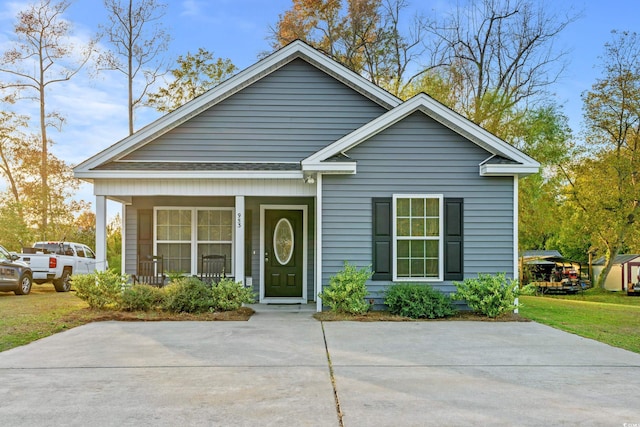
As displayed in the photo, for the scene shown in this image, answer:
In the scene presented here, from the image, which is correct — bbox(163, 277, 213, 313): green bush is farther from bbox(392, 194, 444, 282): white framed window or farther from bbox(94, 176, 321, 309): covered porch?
bbox(392, 194, 444, 282): white framed window

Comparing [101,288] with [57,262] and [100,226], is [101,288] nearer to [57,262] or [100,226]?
[100,226]

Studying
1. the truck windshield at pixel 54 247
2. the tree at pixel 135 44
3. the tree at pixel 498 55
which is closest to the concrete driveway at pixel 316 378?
the truck windshield at pixel 54 247

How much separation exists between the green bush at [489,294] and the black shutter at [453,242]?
0.33 m

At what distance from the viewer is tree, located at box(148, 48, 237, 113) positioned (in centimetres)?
2436

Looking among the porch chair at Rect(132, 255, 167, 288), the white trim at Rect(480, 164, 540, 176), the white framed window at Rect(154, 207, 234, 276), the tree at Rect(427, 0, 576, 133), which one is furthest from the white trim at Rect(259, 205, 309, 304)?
the tree at Rect(427, 0, 576, 133)

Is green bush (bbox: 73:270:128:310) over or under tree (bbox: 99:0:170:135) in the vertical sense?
under

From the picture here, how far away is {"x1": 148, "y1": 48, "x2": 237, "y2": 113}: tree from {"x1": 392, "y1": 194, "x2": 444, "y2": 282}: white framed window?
52.8ft

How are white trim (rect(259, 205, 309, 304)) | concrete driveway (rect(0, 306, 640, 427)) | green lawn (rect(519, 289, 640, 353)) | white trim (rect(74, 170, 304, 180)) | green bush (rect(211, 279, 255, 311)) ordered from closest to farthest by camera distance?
concrete driveway (rect(0, 306, 640, 427)), green lawn (rect(519, 289, 640, 353)), green bush (rect(211, 279, 255, 311)), white trim (rect(74, 170, 304, 180)), white trim (rect(259, 205, 309, 304))

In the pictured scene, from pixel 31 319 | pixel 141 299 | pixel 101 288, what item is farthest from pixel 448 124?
pixel 31 319

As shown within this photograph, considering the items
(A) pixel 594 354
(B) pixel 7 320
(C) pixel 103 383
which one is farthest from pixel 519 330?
(B) pixel 7 320

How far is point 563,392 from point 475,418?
1.33m

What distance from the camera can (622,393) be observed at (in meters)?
5.13

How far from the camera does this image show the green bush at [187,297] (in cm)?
1016

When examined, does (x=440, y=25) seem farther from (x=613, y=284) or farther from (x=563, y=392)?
(x=563, y=392)
